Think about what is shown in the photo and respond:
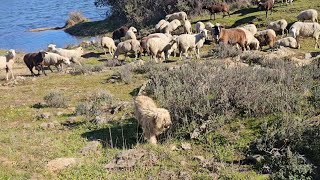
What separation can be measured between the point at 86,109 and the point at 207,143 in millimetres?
4471

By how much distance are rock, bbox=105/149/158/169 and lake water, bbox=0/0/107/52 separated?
98.2ft

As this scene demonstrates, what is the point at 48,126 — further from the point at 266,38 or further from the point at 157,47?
the point at 266,38

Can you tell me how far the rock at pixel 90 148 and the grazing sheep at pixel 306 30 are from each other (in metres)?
17.2

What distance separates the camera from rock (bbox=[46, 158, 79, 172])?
8.18m

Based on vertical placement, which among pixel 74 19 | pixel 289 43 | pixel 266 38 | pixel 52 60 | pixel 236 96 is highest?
pixel 236 96

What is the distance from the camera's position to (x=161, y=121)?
906 cm

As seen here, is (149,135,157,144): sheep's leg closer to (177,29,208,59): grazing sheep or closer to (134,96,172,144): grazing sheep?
(134,96,172,144): grazing sheep

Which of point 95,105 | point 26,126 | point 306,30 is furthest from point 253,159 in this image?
point 306,30

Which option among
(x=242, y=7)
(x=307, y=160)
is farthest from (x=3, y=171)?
(x=242, y=7)

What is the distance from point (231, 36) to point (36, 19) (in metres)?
40.4

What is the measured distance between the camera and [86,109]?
12.2 meters

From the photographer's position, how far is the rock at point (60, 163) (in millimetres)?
8180

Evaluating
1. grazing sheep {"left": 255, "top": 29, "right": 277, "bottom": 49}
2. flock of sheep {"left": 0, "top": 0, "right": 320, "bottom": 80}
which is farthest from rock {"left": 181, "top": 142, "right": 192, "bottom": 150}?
grazing sheep {"left": 255, "top": 29, "right": 277, "bottom": 49}

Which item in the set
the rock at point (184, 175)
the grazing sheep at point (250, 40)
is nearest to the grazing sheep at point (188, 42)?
the grazing sheep at point (250, 40)
